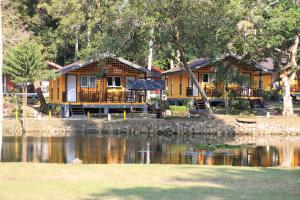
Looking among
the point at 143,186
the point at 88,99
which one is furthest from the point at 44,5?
the point at 143,186

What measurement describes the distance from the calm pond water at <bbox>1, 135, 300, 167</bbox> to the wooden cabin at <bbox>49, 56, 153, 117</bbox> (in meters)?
12.4

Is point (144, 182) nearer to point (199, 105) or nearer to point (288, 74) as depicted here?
point (288, 74)

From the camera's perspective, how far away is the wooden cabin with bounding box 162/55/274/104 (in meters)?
54.2

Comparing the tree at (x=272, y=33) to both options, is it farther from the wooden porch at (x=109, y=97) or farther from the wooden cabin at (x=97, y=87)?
the wooden cabin at (x=97, y=87)

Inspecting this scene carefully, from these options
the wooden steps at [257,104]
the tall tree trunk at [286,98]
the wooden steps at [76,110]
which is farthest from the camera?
the wooden steps at [257,104]

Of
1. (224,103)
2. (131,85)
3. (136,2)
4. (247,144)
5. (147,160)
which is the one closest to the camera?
(147,160)

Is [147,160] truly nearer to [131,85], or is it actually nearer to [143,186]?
[143,186]

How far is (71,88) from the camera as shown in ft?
168

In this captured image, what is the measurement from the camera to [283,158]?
2927 cm

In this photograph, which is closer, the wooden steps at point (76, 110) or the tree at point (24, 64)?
the tree at point (24, 64)

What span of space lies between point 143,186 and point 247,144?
68.7ft

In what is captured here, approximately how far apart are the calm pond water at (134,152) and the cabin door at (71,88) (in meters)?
12.9

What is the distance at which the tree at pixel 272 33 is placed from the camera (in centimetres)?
4125

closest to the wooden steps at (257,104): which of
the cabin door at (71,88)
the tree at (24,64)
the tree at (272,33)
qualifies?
the tree at (272,33)
